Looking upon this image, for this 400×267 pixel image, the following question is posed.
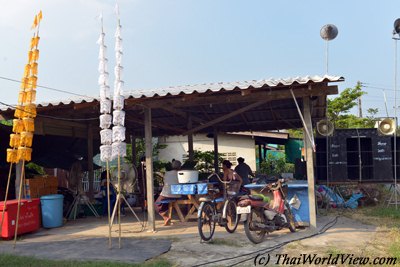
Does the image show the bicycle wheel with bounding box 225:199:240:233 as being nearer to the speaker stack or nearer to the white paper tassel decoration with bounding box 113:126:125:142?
the white paper tassel decoration with bounding box 113:126:125:142

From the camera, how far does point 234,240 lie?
6.88 m

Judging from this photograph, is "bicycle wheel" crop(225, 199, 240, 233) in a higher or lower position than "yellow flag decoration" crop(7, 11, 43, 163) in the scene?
lower

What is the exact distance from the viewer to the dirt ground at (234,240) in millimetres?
5867

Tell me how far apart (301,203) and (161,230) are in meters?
2.90

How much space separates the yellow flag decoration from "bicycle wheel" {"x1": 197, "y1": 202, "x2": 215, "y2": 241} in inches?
131

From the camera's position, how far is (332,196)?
11.6 meters

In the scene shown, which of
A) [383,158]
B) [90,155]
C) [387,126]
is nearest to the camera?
[387,126]

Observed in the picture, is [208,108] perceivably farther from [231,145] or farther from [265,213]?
[231,145]

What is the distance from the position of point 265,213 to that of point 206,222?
1.05m

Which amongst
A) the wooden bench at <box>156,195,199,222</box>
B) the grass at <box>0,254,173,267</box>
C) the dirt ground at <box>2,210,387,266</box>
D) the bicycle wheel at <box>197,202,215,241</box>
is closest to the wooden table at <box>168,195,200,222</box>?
the wooden bench at <box>156,195,199,222</box>

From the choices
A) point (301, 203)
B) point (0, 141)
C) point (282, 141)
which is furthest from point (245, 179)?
point (282, 141)

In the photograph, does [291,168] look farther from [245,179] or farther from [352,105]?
[245,179]

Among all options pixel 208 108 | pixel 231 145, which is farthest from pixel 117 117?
pixel 231 145

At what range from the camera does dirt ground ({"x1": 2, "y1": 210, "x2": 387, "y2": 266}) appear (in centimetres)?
587
